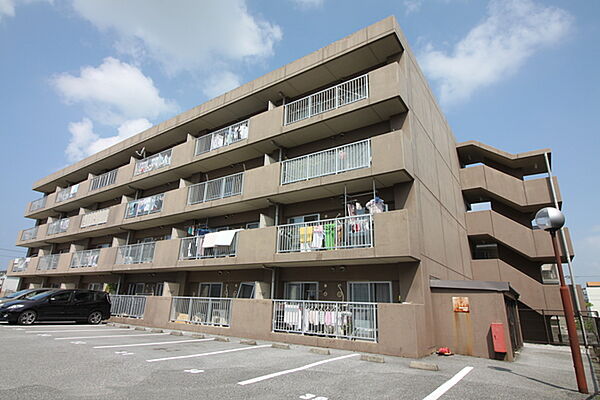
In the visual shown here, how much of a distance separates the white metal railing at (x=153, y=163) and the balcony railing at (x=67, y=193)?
8.77 m

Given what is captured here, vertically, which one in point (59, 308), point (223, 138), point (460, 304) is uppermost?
point (223, 138)

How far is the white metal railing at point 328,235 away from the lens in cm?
1122

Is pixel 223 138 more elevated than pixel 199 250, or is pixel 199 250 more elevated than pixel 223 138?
pixel 223 138

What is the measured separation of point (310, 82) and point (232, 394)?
13.5 meters

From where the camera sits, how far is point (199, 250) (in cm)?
1584

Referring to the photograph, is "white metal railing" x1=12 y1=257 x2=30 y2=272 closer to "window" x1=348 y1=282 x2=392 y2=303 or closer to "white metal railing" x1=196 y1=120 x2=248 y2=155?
"white metal railing" x1=196 y1=120 x2=248 y2=155

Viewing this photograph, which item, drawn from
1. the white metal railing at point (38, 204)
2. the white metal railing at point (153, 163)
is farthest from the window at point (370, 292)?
the white metal railing at point (38, 204)

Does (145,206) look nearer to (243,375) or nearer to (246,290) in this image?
(246,290)

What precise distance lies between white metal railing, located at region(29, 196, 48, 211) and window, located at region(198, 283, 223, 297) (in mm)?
21903

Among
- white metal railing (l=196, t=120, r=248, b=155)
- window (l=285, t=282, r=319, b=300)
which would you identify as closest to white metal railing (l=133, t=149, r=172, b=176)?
white metal railing (l=196, t=120, r=248, b=155)

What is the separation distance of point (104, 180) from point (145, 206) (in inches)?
265

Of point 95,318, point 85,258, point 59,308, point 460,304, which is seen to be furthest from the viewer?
point 85,258

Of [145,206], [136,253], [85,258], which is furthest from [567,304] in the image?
[85,258]

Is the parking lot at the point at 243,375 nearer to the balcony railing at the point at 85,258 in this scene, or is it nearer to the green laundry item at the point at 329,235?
the green laundry item at the point at 329,235
